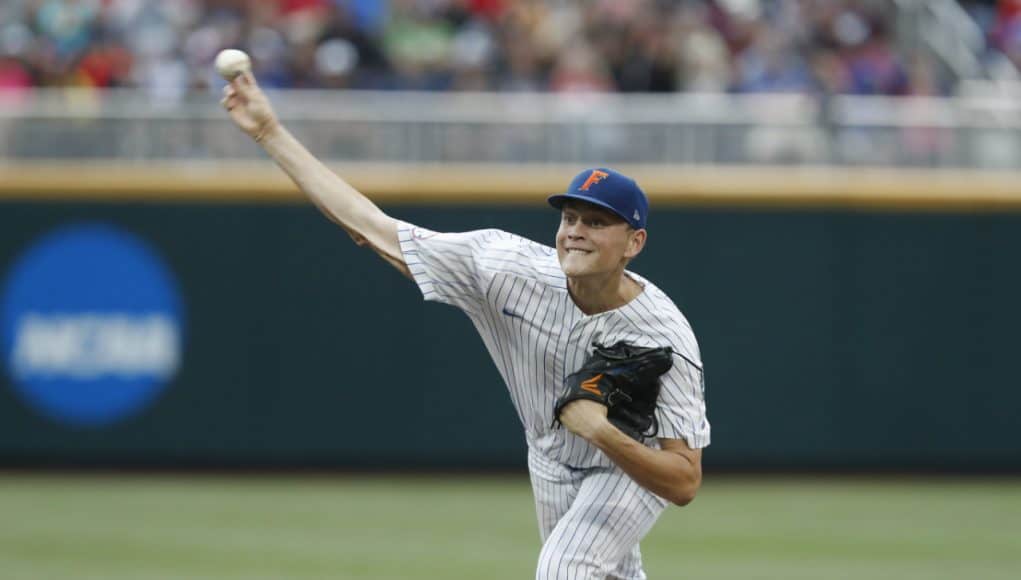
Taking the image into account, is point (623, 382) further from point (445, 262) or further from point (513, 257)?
point (445, 262)

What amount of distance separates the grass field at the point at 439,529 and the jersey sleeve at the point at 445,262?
12.0ft

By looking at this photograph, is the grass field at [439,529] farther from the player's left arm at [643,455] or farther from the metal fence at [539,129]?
the player's left arm at [643,455]

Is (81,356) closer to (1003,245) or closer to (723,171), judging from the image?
(723,171)

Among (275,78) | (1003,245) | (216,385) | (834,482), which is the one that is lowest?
(834,482)

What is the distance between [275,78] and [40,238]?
2468 mm

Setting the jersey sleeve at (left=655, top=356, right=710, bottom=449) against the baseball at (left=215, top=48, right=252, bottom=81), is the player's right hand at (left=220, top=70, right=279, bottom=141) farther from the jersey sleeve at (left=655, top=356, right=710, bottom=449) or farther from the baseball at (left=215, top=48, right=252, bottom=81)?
the jersey sleeve at (left=655, top=356, right=710, bottom=449)

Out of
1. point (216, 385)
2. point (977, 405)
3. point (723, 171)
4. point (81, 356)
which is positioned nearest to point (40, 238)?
point (81, 356)

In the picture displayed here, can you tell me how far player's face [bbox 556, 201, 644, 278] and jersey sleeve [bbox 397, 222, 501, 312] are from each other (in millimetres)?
380

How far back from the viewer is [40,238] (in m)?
13.4

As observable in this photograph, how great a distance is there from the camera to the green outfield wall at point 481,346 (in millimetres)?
13414

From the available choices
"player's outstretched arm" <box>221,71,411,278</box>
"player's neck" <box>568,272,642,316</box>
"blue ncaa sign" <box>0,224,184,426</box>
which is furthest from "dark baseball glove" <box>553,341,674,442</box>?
"blue ncaa sign" <box>0,224,184,426</box>

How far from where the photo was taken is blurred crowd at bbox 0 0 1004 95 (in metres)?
14.0

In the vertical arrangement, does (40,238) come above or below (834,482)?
above

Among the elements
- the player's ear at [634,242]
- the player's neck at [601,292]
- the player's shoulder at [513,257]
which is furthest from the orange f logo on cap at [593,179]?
the player's shoulder at [513,257]
